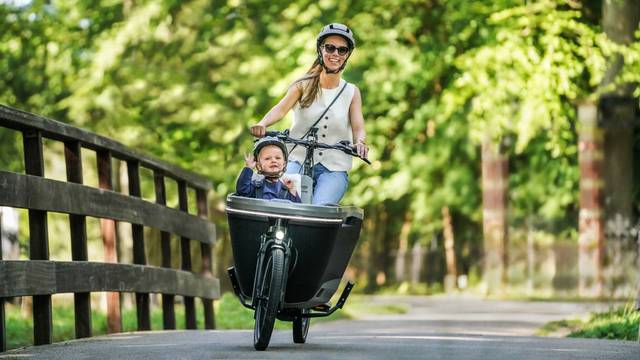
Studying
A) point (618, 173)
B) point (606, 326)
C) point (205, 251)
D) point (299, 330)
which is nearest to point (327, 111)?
point (299, 330)

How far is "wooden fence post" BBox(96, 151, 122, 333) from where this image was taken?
420 inches

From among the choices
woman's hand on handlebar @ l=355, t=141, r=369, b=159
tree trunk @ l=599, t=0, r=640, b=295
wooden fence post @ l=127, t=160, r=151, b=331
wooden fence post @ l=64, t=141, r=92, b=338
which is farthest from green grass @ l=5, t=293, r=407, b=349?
tree trunk @ l=599, t=0, r=640, b=295

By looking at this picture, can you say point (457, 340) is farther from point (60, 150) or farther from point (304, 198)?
point (60, 150)

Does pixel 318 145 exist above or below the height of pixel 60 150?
below

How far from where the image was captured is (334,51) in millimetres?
9305

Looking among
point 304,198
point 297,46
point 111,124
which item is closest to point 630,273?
point 297,46

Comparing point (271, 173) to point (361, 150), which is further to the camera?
point (361, 150)

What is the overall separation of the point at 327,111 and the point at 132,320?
697cm

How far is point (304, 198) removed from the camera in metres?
9.25

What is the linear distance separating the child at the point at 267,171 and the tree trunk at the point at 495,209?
2060 cm

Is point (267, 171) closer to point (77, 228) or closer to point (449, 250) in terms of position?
point (77, 228)

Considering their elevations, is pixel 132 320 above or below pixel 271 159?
below

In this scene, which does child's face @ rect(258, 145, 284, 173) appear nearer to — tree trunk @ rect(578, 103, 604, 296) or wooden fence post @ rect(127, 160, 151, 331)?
wooden fence post @ rect(127, 160, 151, 331)

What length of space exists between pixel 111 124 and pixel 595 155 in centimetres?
819
